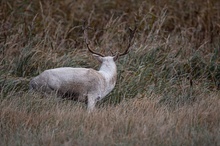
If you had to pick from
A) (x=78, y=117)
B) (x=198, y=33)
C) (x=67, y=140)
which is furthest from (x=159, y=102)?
(x=198, y=33)

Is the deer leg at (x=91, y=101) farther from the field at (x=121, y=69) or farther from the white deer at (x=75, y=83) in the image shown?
the field at (x=121, y=69)

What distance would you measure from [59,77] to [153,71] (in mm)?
2540

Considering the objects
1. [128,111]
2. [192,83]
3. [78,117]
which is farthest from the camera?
[192,83]

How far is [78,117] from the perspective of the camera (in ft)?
23.4

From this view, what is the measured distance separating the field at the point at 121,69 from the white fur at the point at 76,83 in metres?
0.16

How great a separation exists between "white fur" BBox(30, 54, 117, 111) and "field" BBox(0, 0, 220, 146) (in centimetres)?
16

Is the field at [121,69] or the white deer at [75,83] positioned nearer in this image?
the field at [121,69]

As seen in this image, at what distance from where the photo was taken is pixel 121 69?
938 cm

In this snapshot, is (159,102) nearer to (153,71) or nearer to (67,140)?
(153,71)

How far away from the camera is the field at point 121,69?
6.67 m

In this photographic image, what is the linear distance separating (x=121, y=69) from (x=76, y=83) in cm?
191

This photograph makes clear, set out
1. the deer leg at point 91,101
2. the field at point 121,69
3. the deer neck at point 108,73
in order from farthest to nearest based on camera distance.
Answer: the deer neck at point 108,73, the deer leg at point 91,101, the field at point 121,69

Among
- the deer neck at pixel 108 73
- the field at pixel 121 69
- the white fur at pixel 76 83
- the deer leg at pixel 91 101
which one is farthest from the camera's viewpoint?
the deer neck at pixel 108 73

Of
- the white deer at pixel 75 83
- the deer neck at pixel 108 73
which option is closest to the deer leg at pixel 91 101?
the white deer at pixel 75 83
